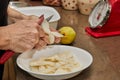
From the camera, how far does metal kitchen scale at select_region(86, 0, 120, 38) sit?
1148 mm

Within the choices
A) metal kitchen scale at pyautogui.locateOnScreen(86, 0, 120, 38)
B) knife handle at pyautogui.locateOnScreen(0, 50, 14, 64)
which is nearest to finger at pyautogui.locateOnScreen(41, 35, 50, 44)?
knife handle at pyautogui.locateOnScreen(0, 50, 14, 64)

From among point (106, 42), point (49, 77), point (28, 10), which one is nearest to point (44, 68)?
point (49, 77)

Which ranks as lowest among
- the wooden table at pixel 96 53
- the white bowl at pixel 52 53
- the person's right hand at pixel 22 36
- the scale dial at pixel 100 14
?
the wooden table at pixel 96 53

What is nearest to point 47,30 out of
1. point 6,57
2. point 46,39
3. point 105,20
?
point 46,39

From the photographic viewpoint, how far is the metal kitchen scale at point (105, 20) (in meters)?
1.15

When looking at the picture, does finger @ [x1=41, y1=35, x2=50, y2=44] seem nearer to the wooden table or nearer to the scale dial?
the wooden table

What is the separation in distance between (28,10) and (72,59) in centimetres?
51

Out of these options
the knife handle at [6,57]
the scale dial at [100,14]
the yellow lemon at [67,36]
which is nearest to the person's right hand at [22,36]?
the knife handle at [6,57]

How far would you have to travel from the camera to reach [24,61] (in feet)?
2.98

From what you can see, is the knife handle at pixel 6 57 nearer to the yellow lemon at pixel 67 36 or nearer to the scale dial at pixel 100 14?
the yellow lemon at pixel 67 36

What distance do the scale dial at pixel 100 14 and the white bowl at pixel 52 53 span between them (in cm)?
26

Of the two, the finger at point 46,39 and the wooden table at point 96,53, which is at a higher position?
the finger at point 46,39

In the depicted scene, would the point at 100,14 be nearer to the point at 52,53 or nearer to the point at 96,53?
the point at 96,53

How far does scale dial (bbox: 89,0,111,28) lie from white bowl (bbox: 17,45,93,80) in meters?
0.26
